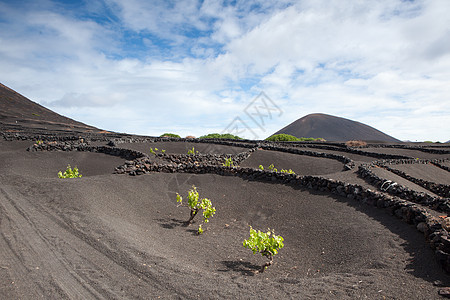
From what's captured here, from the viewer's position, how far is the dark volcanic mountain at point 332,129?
354ft

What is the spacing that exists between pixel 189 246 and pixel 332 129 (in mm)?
114949

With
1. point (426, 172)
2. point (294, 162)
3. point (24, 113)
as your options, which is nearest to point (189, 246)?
point (294, 162)

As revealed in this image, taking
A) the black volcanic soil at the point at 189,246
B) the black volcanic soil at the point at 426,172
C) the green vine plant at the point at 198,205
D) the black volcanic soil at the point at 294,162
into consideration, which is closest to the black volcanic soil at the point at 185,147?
the black volcanic soil at the point at 294,162

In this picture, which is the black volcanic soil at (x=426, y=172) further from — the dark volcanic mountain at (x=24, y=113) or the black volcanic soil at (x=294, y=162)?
the dark volcanic mountain at (x=24, y=113)

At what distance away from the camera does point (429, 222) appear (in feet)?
21.8

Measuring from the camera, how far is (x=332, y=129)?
113312 millimetres

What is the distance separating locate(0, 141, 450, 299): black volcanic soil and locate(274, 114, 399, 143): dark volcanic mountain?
101 meters

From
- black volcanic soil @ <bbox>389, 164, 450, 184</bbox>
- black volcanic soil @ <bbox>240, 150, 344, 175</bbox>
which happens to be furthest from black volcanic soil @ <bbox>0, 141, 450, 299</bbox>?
black volcanic soil @ <bbox>389, 164, 450, 184</bbox>

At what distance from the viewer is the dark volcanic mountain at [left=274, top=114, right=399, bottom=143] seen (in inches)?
4242

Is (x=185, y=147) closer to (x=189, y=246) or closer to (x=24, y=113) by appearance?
(x=189, y=246)

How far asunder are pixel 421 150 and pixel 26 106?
279ft

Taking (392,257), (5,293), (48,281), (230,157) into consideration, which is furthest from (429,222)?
(230,157)

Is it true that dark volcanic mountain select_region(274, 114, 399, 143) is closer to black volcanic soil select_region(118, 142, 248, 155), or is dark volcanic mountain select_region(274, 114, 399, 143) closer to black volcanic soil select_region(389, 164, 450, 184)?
black volcanic soil select_region(118, 142, 248, 155)

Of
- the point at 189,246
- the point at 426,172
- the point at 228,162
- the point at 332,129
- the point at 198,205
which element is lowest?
the point at 189,246
